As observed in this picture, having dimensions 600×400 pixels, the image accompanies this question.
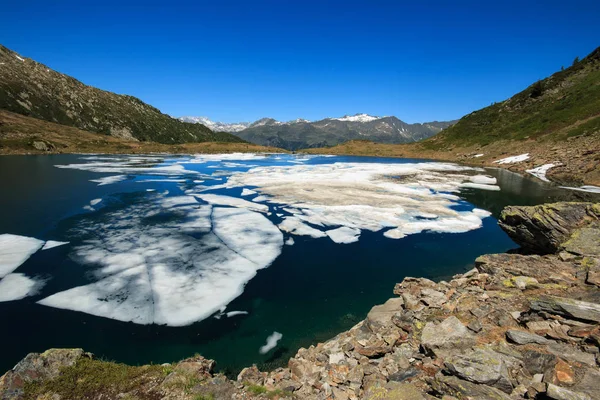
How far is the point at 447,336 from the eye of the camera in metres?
7.14

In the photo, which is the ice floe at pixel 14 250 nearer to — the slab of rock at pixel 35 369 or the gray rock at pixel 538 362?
the slab of rock at pixel 35 369

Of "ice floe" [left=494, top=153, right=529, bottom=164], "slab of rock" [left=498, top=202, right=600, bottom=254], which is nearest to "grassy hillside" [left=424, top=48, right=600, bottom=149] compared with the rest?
"ice floe" [left=494, top=153, right=529, bottom=164]

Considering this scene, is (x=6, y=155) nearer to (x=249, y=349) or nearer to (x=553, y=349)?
(x=249, y=349)

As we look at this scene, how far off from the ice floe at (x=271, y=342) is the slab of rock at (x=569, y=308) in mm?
7391

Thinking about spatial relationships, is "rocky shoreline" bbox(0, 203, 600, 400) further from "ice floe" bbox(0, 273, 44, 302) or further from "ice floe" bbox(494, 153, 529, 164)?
"ice floe" bbox(494, 153, 529, 164)

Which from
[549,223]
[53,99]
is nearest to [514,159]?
[549,223]

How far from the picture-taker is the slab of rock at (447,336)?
269 inches

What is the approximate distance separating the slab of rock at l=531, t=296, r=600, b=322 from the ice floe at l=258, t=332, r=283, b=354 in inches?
291

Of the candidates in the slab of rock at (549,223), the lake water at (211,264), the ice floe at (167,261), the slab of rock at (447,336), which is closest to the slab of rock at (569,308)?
the slab of rock at (447,336)

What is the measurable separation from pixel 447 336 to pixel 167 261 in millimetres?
12002

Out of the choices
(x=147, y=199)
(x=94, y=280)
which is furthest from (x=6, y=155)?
(x=94, y=280)

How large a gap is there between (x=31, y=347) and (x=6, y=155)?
269 ft

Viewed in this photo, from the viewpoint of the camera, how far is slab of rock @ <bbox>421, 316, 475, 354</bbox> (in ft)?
22.5

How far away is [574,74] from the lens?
9538 cm
